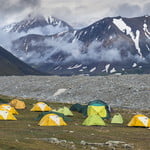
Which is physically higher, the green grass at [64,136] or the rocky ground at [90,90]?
the rocky ground at [90,90]

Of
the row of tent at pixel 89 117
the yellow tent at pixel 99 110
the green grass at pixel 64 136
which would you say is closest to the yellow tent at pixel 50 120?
the row of tent at pixel 89 117

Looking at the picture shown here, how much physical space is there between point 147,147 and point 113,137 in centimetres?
458

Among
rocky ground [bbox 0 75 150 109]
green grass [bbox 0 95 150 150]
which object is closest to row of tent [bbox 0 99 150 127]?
green grass [bbox 0 95 150 150]

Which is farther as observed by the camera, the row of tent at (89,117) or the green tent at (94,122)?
the green tent at (94,122)

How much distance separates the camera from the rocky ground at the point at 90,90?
70.6m

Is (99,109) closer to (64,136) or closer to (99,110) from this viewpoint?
(99,110)

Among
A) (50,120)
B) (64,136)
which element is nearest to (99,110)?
(50,120)

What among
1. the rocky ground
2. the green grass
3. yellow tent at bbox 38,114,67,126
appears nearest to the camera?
the green grass

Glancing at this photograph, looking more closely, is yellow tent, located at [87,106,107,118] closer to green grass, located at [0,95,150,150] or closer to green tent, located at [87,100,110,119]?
green tent, located at [87,100,110,119]

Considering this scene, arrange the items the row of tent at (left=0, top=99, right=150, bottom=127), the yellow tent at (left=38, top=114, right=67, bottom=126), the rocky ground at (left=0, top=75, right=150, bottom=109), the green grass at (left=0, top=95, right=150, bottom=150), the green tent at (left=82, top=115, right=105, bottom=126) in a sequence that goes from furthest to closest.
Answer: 1. the rocky ground at (left=0, top=75, right=150, bottom=109)
2. the green tent at (left=82, top=115, right=105, bottom=126)
3. the row of tent at (left=0, top=99, right=150, bottom=127)
4. the yellow tent at (left=38, top=114, right=67, bottom=126)
5. the green grass at (left=0, top=95, right=150, bottom=150)

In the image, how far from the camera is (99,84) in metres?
87.1

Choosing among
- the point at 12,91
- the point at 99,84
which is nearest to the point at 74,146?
the point at 99,84

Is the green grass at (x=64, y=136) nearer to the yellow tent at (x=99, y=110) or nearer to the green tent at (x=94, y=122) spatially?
the green tent at (x=94, y=122)

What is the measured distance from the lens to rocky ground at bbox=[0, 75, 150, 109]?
232ft
